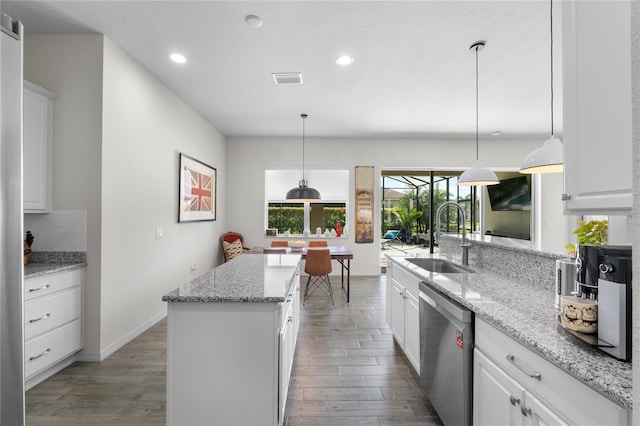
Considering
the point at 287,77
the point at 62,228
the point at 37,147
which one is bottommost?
the point at 62,228

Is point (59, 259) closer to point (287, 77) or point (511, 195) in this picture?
point (287, 77)

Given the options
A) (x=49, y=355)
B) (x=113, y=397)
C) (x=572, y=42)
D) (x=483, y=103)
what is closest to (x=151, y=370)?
(x=113, y=397)

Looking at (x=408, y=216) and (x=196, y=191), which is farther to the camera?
(x=408, y=216)

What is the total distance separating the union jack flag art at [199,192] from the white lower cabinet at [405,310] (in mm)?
3087

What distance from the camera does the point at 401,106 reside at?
14.4 ft

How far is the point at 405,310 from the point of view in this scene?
254 cm

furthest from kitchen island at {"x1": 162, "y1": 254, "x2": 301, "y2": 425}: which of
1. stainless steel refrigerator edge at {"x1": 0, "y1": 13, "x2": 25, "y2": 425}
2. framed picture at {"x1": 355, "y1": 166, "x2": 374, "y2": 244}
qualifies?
framed picture at {"x1": 355, "y1": 166, "x2": 374, "y2": 244}

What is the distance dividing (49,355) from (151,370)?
729mm

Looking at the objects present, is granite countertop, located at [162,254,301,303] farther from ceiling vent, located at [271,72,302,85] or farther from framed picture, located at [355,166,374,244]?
framed picture, located at [355,166,374,244]

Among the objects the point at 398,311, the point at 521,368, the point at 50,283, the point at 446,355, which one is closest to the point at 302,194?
the point at 398,311

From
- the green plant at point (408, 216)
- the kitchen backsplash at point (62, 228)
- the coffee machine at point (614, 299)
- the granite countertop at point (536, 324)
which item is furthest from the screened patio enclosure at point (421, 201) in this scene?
the coffee machine at point (614, 299)

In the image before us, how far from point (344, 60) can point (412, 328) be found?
8.56ft

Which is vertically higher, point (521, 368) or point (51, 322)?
point (521, 368)

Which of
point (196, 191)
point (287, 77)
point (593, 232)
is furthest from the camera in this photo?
point (196, 191)
